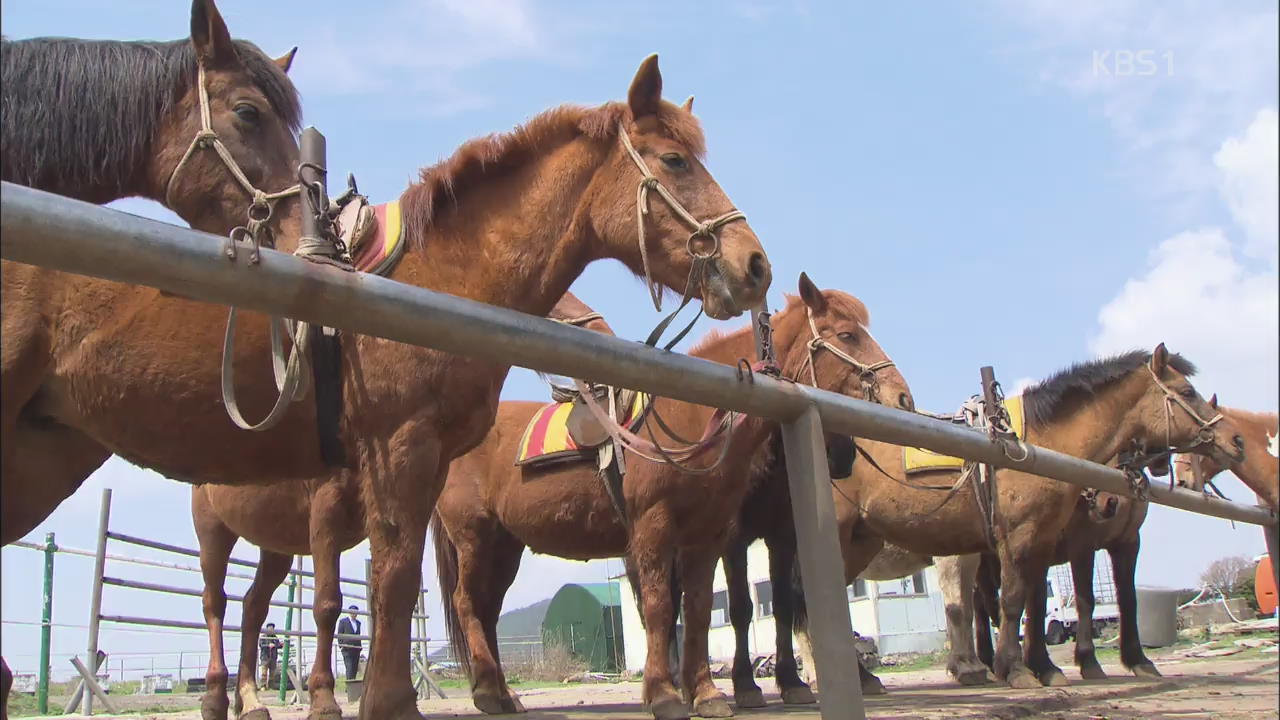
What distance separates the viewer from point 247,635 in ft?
22.8

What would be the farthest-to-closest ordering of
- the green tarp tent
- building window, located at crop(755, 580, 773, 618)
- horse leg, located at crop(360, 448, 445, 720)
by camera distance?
1. building window, located at crop(755, 580, 773, 618)
2. the green tarp tent
3. horse leg, located at crop(360, 448, 445, 720)

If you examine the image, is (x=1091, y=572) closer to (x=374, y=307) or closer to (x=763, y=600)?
(x=374, y=307)

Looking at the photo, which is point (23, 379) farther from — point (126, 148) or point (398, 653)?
point (398, 653)

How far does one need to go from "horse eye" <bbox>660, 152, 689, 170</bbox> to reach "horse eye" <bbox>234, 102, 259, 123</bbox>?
4.99ft

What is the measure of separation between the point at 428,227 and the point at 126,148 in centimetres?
108

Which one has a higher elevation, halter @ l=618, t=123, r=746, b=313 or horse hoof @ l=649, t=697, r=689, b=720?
halter @ l=618, t=123, r=746, b=313

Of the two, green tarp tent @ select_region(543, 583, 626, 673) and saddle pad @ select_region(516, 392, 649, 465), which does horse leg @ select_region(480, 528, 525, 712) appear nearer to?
saddle pad @ select_region(516, 392, 649, 465)

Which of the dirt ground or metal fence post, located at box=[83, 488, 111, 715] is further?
metal fence post, located at box=[83, 488, 111, 715]

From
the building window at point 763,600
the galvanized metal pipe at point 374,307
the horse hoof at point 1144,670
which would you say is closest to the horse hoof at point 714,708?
the galvanized metal pipe at point 374,307

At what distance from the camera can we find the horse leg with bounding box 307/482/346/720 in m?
4.71

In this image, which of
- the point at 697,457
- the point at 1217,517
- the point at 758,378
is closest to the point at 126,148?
the point at 758,378

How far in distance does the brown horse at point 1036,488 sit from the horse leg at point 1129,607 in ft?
4.84

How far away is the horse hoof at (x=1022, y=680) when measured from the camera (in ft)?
26.3

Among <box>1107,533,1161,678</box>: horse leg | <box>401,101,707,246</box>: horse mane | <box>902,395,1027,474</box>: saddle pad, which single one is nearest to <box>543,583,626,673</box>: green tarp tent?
<box>1107,533,1161,678</box>: horse leg
